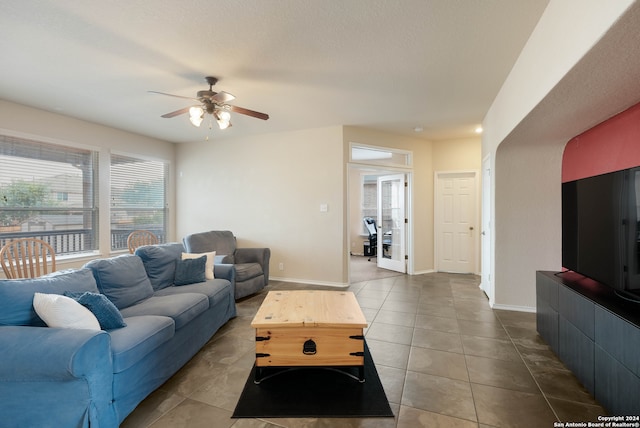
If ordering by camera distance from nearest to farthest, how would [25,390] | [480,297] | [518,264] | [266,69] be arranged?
[25,390]
[266,69]
[518,264]
[480,297]

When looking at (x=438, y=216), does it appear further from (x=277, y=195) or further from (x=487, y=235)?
(x=277, y=195)

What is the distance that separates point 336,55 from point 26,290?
2.73m

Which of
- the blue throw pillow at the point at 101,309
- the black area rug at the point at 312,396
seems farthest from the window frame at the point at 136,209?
the black area rug at the point at 312,396

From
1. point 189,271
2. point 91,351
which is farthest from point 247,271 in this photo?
point 91,351

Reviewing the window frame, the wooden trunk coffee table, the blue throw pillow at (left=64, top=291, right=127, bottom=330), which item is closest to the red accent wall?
the wooden trunk coffee table

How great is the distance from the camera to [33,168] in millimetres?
3699

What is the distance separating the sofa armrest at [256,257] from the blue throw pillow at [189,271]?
4.28ft

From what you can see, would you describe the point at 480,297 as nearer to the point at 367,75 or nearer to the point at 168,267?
the point at 367,75

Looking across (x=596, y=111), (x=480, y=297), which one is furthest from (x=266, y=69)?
(x=480, y=297)

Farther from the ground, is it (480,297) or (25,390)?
(25,390)

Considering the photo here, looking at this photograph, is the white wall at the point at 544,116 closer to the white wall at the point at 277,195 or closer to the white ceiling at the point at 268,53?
the white ceiling at the point at 268,53

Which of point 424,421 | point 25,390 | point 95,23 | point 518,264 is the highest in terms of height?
point 95,23

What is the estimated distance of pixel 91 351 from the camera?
4.61ft

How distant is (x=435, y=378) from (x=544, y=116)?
7.31 ft
